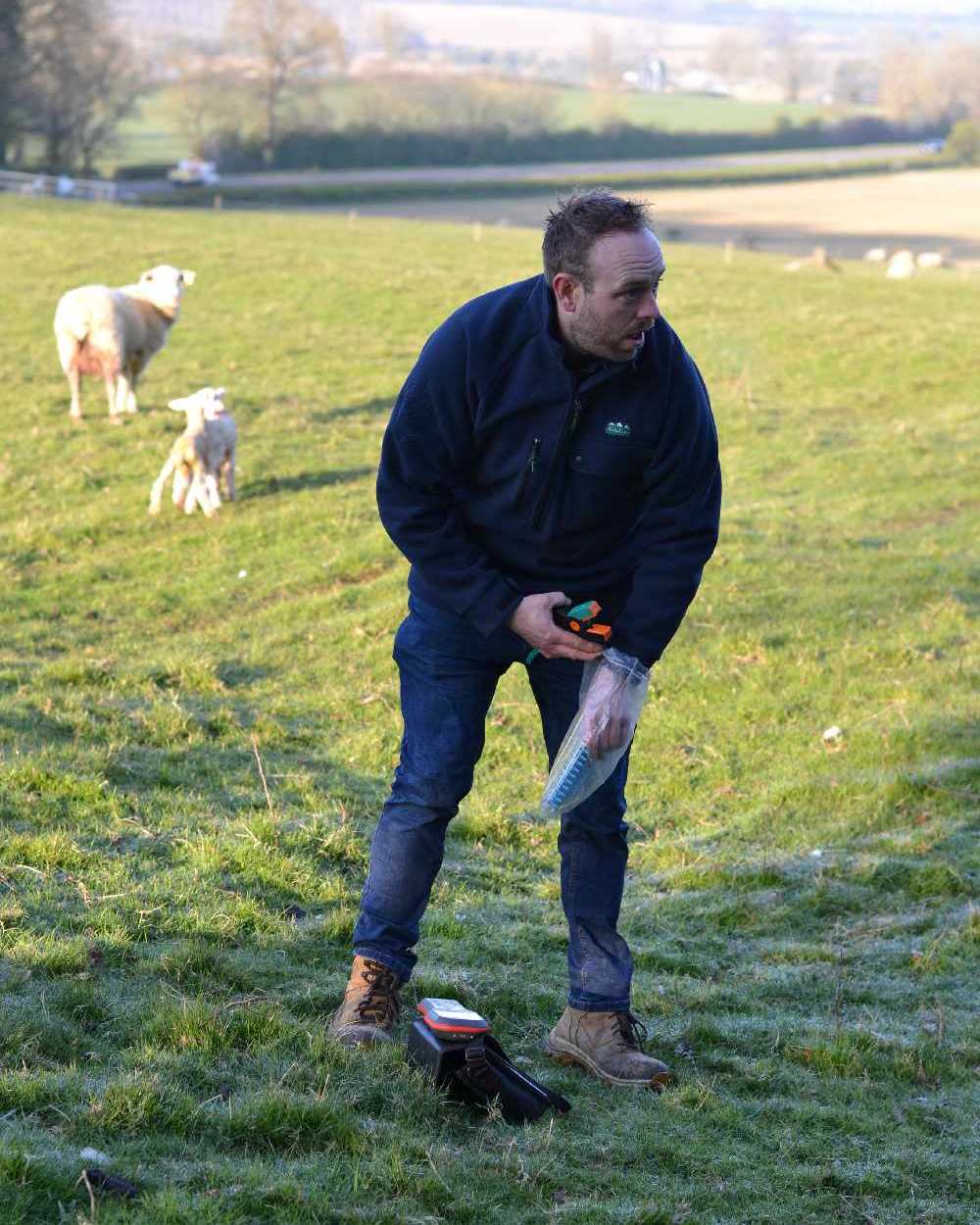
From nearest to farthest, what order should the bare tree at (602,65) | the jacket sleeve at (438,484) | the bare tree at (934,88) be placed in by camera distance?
1. the jacket sleeve at (438,484)
2. the bare tree at (934,88)
3. the bare tree at (602,65)

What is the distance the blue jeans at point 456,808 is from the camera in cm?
502

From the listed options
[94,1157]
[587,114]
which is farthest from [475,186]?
[94,1157]

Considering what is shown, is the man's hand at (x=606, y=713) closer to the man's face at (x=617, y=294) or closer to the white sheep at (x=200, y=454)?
the man's face at (x=617, y=294)

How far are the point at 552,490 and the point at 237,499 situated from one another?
38.4 feet

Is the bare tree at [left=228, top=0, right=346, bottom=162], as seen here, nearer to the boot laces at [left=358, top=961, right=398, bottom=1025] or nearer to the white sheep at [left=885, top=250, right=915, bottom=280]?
the white sheep at [left=885, top=250, right=915, bottom=280]

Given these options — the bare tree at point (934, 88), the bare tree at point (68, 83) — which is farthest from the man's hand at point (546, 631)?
the bare tree at point (934, 88)

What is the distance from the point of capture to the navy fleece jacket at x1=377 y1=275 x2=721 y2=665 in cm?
473

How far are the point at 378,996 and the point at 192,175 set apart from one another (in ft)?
254

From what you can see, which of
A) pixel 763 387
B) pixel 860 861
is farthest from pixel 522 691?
pixel 763 387

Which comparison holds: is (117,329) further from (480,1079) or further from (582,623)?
(480,1079)

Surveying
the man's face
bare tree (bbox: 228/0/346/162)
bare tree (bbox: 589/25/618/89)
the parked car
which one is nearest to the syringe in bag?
the man's face

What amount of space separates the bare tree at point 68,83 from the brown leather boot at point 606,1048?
7491 centimetres

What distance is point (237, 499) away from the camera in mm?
16156

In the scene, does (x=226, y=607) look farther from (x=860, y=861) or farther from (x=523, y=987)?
(x=523, y=987)
